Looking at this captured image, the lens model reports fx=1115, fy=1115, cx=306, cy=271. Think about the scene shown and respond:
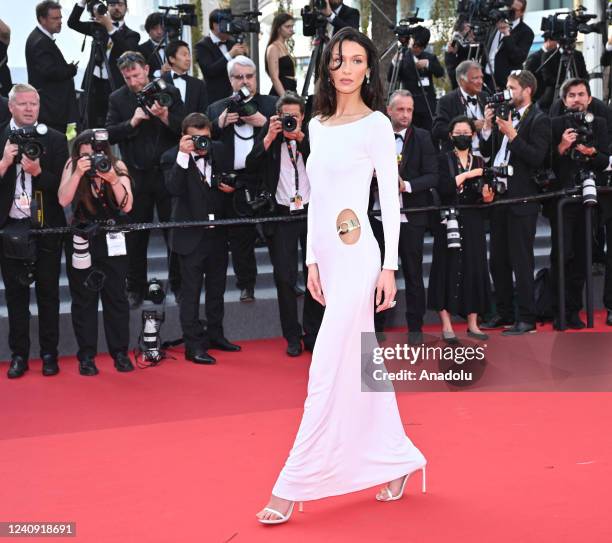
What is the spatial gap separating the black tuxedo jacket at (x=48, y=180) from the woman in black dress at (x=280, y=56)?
2.41 meters

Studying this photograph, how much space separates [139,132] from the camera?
7.89 metres

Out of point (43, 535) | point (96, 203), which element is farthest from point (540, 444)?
point (96, 203)

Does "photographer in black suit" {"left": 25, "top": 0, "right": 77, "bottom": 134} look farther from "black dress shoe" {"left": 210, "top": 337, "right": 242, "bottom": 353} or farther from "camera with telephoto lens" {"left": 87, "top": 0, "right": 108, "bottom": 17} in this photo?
"black dress shoe" {"left": 210, "top": 337, "right": 242, "bottom": 353}

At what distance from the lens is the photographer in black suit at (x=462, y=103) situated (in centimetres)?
845

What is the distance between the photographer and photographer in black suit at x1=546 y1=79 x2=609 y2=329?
312 inches

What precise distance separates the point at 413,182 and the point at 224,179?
127cm

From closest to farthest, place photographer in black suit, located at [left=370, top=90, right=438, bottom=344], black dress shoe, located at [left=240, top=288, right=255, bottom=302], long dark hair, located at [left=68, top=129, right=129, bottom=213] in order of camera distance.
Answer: long dark hair, located at [left=68, top=129, right=129, bottom=213]
photographer in black suit, located at [left=370, top=90, right=438, bottom=344]
black dress shoe, located at [left=240, top=288, right=255, bottom=302]

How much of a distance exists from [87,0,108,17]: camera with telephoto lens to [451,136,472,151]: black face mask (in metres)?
2.99

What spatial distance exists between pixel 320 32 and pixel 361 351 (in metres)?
5.44

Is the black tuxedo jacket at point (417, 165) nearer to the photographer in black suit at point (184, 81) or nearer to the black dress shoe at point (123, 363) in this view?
the photographer in black suit at point (184, 81)

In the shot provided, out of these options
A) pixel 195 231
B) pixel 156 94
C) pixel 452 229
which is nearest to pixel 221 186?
pixel 195 231

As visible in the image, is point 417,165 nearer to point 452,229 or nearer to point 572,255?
point 452,229

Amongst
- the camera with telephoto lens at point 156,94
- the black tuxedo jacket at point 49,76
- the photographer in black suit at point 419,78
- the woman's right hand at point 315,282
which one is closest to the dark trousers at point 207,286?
the camera with telephoto lens at point 156,94

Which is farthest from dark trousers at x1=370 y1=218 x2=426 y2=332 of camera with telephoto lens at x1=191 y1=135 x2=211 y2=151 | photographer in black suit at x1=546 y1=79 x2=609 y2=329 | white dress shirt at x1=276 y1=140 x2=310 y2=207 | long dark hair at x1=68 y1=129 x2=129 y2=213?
long dark hair at x1=68 y1=129 x2=129 y2=213
